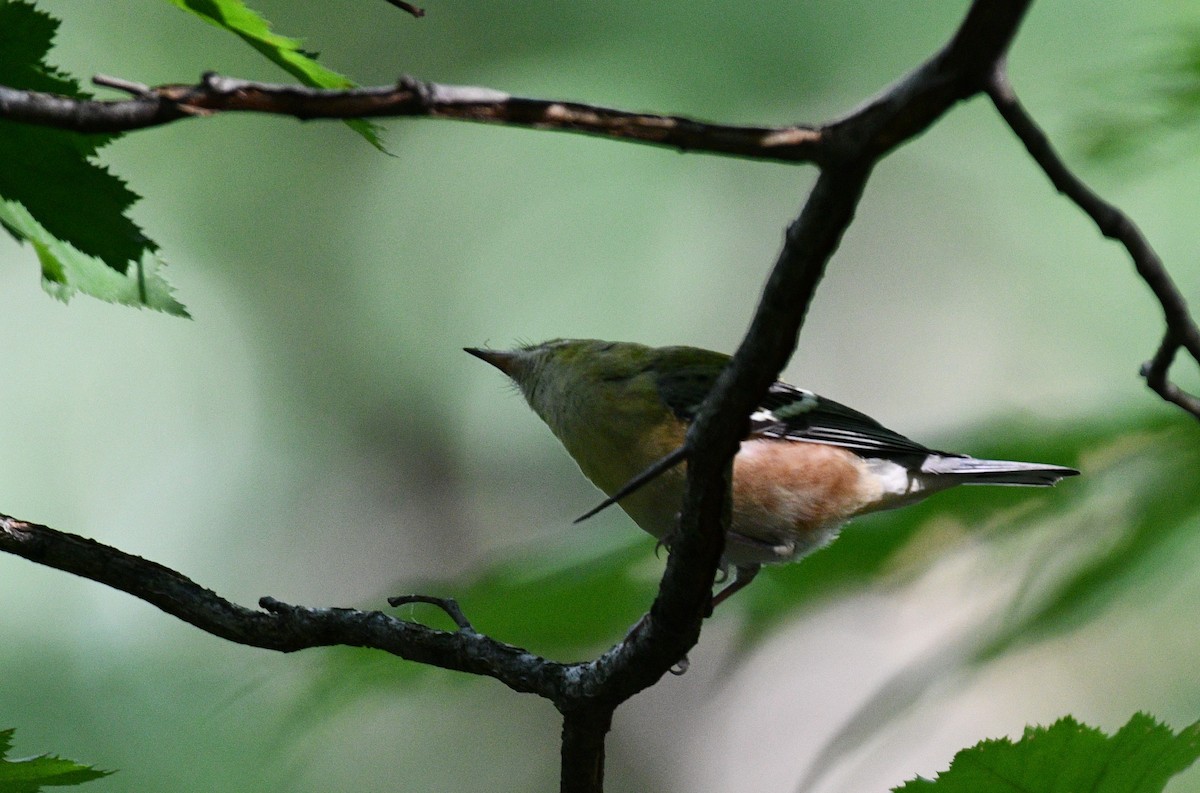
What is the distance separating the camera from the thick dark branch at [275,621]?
1.90m

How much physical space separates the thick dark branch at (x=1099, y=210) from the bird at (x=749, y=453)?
194 cm

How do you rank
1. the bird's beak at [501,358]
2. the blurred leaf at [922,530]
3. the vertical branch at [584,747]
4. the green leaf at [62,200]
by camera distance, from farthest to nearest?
the bird's beak at [501,358] < the blurred leaf at [922,530] < the vertical branch at [584,747] < the green leaf at [62,200]

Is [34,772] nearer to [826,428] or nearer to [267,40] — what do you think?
[267,40]

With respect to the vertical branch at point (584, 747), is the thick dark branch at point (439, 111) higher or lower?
higher

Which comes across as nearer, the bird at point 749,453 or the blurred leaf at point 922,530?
the blurred leaf at point 922,530

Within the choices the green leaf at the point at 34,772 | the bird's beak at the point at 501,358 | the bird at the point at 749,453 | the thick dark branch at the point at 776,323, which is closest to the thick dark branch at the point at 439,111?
the thick dark branch at the point at 776,323

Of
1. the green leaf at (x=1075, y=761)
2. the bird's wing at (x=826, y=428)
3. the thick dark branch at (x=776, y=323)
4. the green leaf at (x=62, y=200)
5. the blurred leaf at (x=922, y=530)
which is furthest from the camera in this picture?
the bird's wing at (x=826, y=428)

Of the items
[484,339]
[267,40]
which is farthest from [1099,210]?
[484,339]

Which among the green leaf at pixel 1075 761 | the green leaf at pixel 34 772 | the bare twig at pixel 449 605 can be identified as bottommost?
the green leaf at pixel 1075 761

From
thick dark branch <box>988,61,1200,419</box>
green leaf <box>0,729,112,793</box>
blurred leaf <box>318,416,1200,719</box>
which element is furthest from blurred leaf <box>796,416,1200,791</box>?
green leaf <box>0,729,112,793</box>

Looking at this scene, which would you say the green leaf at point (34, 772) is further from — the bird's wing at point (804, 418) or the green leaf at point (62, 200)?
the bird's wing at point (804, 418)

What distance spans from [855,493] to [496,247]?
334 inches

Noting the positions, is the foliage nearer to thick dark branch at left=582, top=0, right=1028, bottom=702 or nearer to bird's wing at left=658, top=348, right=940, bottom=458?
thick dark branch at left=582, top=0, right=1028, bottom=702

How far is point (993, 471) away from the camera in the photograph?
12.0 feet
